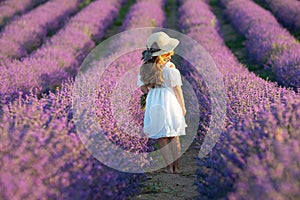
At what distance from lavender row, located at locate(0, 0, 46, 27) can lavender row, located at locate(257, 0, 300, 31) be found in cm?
663

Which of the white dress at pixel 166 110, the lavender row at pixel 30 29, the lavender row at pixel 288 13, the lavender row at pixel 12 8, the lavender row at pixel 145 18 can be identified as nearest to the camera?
the white dress at pixel 166 110

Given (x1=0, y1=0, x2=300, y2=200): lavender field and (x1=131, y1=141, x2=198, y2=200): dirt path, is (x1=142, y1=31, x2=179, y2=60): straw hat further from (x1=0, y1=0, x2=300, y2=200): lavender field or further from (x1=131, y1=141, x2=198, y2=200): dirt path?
(x1=131, y1=141, x2=198, y2=200): dirt path

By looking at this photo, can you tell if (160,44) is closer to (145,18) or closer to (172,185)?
(172,185)

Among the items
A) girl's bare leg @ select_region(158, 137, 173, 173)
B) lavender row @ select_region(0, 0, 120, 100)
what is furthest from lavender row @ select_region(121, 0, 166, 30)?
girl's bare leg @ select_region(158, 137, 173, 173)

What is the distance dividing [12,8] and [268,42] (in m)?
9.36

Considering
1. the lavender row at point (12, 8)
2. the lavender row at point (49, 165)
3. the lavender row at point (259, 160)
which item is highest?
the lavender row at point (12, 8)

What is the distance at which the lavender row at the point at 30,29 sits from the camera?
8.73m

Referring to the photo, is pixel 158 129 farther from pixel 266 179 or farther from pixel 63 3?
pixel 63 3

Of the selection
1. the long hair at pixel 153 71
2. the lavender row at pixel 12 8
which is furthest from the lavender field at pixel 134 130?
the lavender row at pixel 12 8

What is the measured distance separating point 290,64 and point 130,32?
168 inches

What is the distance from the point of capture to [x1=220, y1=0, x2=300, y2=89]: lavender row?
260 inches

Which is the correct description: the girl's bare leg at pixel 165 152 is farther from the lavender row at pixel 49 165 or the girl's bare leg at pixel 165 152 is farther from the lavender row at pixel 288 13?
the lavender row at pixel 288 13

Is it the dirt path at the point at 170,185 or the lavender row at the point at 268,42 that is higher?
the lavender row at the point at 268,42

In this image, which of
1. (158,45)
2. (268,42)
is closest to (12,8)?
(268,42)
